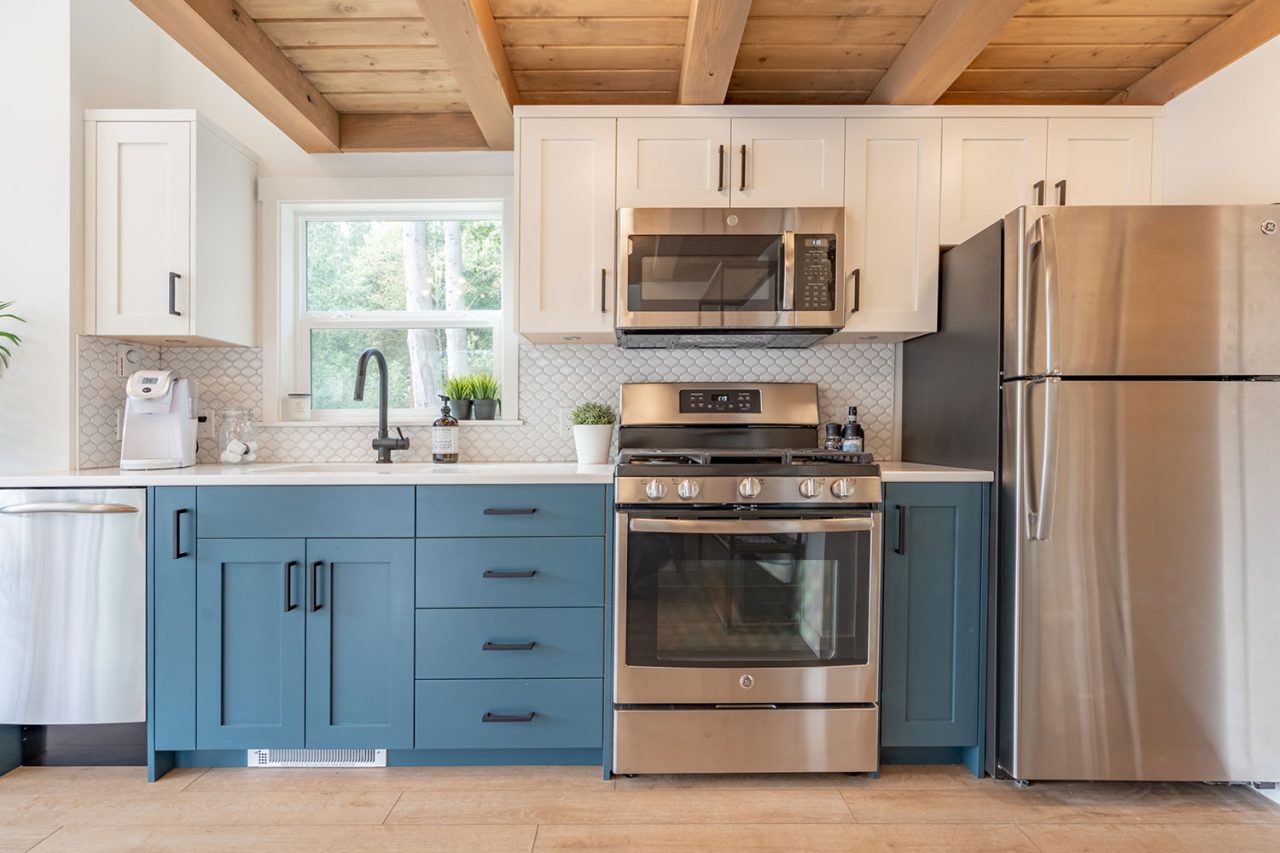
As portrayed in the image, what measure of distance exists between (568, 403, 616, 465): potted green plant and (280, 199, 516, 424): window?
1.60ft

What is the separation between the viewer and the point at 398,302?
2.68 metres

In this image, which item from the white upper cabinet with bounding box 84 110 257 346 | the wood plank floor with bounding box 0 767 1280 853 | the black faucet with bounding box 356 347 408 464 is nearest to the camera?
the wood plank floor with bounding box 0 767 1280 853

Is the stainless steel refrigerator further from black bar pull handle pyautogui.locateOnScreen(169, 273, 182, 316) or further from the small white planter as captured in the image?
black bar pull handle pyautogui.locateOnScreen(169, 273, 182, 316)

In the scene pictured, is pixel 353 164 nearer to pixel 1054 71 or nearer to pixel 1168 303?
pixel 1054 71

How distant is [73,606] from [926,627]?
2.62m

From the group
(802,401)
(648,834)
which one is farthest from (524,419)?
(648,834)

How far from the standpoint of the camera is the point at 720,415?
246 cm

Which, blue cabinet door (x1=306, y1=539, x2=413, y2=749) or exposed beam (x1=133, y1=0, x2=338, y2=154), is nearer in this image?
exposed beam (x1=133, y1=0, x2=338, y2=154)

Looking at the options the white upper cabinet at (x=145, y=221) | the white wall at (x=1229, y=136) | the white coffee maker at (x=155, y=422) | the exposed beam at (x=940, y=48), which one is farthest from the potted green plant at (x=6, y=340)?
the white wall at (x=1229, y=136)

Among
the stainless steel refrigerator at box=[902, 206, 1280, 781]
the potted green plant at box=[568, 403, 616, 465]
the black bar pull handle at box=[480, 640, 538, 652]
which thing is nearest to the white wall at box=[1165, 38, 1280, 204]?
the stainless steel refrigerator at box=[902, 206, 1280, 781]

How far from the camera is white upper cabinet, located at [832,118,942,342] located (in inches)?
86.7

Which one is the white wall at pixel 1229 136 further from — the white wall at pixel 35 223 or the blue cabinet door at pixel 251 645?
the white wall at pixel 35 223

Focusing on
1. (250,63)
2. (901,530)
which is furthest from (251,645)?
(901,530)

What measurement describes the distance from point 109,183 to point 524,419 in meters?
1.62
